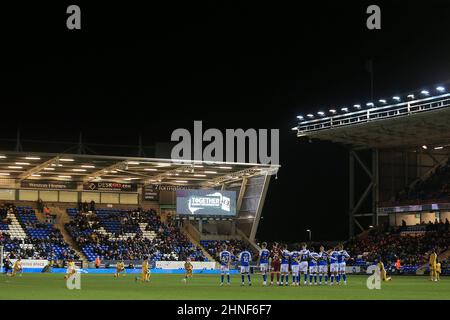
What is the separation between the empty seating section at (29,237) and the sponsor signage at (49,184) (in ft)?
9.81

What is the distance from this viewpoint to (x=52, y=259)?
2692 inches

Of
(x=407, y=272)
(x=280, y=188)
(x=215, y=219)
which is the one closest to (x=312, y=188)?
(x=280, y=188)

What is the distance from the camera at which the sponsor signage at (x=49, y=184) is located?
8200 cm

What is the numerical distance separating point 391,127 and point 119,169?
26.9 meters

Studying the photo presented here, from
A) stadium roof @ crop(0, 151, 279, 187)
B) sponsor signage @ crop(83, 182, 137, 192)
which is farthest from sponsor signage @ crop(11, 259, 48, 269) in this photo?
sponsor signage @ crop(83, 182, 137, 192)

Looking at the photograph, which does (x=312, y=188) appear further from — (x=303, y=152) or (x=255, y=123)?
(x=255, y=123)

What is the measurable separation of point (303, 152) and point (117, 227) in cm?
2249

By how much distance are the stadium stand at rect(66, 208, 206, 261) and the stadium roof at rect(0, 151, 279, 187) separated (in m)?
4.15

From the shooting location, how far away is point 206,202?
79750mm

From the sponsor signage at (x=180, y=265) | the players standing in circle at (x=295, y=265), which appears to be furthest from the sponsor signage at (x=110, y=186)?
the players standing in circle at (x=295, y=265)

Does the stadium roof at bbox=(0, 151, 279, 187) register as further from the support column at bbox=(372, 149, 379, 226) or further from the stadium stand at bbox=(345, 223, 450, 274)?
the stadium stand at bbox=(345, 223, 450, 274)

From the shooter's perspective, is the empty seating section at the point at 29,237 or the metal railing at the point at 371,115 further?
the metal railing at the point at 371,115

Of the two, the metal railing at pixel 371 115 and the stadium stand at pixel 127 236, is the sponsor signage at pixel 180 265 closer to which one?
the stadium stand at pixel 127 236

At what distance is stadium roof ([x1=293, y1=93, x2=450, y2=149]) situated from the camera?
68438 millimetres
